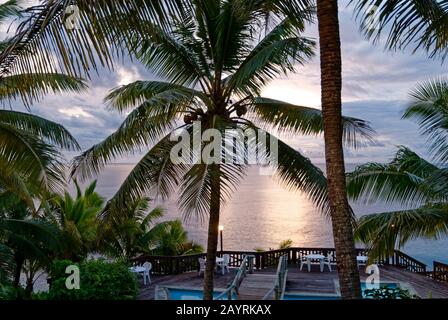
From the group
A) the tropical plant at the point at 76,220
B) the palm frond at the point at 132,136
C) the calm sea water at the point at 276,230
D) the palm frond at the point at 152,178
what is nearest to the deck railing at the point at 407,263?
the tropical plant at the point at 76,220

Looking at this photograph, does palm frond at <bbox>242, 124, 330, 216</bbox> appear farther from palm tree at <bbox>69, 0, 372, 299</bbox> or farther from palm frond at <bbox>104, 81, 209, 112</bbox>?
palm frond at <bbox>104, 81, 209, 112</bbox>

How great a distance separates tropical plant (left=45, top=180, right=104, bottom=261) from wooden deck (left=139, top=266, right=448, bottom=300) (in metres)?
2.36

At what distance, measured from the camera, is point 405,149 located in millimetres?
7184

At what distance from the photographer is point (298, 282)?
12891mm

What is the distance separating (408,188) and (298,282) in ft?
22.6

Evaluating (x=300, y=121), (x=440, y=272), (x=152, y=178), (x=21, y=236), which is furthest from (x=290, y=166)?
(x=440, y=272)

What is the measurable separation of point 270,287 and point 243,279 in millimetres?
929

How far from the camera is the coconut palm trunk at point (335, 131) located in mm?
3921

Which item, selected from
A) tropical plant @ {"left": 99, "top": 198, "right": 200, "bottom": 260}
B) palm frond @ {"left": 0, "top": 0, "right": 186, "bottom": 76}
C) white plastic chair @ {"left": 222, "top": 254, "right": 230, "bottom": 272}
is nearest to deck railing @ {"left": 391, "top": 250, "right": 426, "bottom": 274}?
white plastic chair @ {"left": 222, "top": 254, "right": 230, "bottom": 272}

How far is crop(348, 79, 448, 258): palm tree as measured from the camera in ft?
20.5

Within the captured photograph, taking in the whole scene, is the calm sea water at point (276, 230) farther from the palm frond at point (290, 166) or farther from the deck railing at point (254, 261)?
the palm frond at point (290, 166)

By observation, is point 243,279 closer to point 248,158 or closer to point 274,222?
point 248,158

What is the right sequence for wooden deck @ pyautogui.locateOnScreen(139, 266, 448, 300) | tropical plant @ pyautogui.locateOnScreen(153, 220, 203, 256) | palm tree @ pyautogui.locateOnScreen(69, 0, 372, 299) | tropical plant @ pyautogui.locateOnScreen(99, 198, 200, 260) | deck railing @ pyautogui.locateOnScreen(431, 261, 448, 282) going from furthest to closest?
tropical plant @ pyautogui.locateOnScreen(153, 220, 203, 256)
tropical plant @ pyautogui.locateOnScreen(99, 198, 200, 260)
deck railing @ pyautogui.locateOnScreen(431, 261, 448, 282)
wooden deck @ pyautogui.locateOnScreen(139, 266, 448, 300)
palm tree @ pyautogui.locateOnScreen(69, 0, 372, 299)

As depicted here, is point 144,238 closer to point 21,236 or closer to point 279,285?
point 21,236
